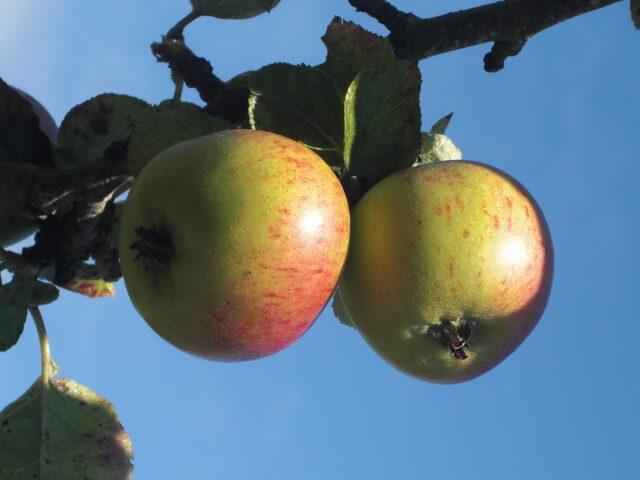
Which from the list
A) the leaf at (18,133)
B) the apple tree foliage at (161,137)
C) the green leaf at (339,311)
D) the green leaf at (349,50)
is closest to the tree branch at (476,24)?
the apple tree foliage at (161,137)

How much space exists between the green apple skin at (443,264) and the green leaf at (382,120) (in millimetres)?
58

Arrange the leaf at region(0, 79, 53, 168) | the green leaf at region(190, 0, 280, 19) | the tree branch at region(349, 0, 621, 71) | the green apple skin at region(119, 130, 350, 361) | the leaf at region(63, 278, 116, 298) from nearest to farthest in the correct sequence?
the green apple skin at region(119, 130, 350, 361) < the tree branch at region(349, 0, 621, 71) < the leaf at region(0, 79, 53, 168) < the green leaf at region(190, 0, 280, 19) < the leaf at region(63, 278, 116, 298)

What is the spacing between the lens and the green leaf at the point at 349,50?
1.21 metres

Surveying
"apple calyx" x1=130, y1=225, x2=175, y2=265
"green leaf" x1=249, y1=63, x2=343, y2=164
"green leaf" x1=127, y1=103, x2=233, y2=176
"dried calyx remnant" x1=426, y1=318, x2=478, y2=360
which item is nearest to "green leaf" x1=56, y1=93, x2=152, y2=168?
"green leaf" x1=127, y1=103, x2=233, y2=176

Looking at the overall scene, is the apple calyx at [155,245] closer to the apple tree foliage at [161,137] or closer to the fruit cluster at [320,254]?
the fruit cluster at [320,254]

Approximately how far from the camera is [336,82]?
1.25 m

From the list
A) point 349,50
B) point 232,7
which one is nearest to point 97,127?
point 232,7

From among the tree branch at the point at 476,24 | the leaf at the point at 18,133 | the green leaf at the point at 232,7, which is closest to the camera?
the tree branch at the point at 476,24

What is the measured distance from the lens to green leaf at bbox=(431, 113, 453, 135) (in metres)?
1.53

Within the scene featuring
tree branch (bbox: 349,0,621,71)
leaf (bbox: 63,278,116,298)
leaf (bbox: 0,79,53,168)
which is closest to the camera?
tree branch (bbox: 349,0,621,71)

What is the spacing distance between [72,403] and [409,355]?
2.46 feet

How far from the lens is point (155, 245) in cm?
103

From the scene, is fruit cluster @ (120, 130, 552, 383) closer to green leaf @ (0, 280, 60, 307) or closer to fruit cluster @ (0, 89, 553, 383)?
fruit cluster @ (0, 89, 553, 383)

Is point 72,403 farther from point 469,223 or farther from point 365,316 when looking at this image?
point 469,223
